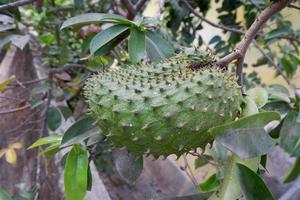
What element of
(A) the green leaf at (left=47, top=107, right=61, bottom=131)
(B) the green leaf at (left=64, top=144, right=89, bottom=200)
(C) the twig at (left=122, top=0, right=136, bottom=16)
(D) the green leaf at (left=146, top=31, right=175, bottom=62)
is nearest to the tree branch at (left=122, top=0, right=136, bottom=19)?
(C) the twig at (left=122, top=0, right=136, bottom=16)

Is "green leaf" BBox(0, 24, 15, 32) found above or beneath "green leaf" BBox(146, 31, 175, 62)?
above

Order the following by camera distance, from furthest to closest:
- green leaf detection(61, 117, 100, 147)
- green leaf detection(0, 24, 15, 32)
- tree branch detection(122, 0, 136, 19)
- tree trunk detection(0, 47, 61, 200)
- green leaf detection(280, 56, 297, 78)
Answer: green leaf detection(280, 56, 297, 78)
tree trunk detection(0, 47, 61, 200)
tree branch detection(122, 0, 136, 19)
green leaf detection(0, 24, 15, 32)
green leaf detection(61, 117, 100, 147)

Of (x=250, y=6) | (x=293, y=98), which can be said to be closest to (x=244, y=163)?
(x=293, y=98)

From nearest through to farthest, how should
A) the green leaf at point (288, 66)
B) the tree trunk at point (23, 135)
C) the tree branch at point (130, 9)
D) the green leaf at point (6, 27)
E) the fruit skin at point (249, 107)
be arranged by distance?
the fruit skin at point (249, 107) < the green leaf at point (6, 27) < the tree branch at point (130, 9) < the tree trunk at point (23, 135) < the green leaf at point (288, 66)

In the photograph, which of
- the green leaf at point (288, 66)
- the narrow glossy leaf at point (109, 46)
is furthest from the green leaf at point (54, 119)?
the green leaf at point (288, 66)

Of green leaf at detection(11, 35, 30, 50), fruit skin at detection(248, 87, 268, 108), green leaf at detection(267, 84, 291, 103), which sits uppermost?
green leaf at detection(11, 35, 30, 50)

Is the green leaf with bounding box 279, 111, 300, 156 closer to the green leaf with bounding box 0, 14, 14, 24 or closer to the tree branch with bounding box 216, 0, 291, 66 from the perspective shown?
the tree branch with bounding box 216, 0, 291, 66

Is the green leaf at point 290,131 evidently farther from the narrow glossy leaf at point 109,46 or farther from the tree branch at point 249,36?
the narrow glossy leaf at point 109,46
